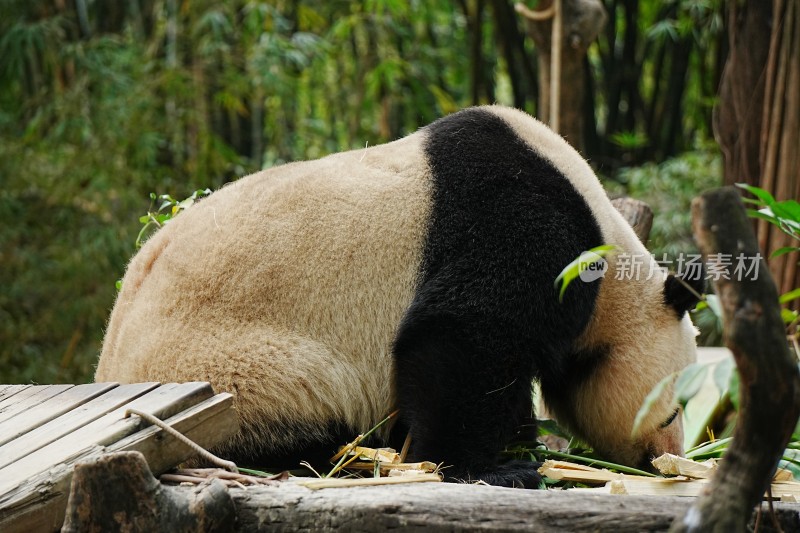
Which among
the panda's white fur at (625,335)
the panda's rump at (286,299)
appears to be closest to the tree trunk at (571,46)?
the panda's white fur at (625,335)

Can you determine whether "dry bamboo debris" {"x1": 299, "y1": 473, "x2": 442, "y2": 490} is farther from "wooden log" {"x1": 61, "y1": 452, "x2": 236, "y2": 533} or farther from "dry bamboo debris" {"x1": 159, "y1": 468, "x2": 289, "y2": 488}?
"wooden log" {"x1": 61, "y1": 452, "x2": 236, "y2": 533}

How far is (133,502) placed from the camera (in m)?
1.78

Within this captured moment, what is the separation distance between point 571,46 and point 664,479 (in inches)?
116

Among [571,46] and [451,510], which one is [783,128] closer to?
[571,46]

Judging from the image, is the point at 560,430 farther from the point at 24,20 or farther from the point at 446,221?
the point at 24,20

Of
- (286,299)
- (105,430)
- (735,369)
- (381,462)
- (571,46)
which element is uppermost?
(571,46)

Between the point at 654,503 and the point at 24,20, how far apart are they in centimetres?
641

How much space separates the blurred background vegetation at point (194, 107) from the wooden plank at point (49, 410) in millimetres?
3370

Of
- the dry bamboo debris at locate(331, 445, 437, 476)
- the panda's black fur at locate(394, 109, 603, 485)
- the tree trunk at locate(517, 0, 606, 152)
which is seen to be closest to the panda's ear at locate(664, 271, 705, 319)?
the panda's black fur at locate(394, 109, 603, 485)

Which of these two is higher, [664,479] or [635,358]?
[635,358]

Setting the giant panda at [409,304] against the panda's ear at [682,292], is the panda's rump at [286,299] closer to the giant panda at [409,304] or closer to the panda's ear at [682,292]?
the giant panda at [409,304]

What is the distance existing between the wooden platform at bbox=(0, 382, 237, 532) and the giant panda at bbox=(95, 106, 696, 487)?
0.28 metres

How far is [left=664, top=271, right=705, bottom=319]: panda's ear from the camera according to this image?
9.13 ft

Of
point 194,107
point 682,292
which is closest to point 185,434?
point 682,292
